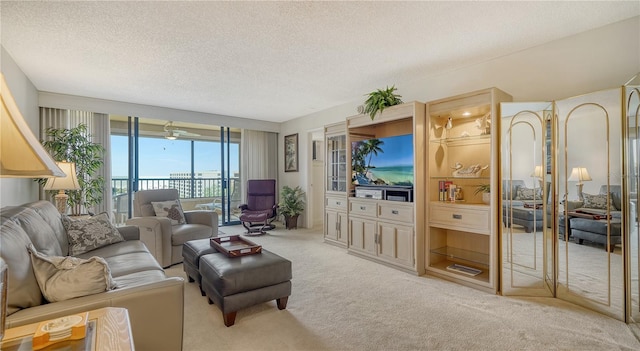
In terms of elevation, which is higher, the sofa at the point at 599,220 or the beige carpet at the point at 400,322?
the sofa at the point at 599,220

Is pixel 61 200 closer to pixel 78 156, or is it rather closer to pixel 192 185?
pixel 78 156

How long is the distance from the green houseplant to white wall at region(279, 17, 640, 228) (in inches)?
190

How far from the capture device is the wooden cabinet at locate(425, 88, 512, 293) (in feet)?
9.27

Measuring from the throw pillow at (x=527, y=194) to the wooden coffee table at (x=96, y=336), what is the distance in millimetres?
3158

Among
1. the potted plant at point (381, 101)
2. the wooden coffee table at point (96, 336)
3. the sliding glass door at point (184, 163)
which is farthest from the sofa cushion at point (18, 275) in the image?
the sliding glass door at point (184, 163)

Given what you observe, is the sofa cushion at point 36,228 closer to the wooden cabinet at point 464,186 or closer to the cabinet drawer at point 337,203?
the cabinet drawer at point 337,203

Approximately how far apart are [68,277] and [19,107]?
3.46 meters

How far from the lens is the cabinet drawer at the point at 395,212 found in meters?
3.42

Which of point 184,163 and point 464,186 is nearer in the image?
point 464,186

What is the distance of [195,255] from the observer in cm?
274

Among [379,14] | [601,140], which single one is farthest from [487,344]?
[379,14]

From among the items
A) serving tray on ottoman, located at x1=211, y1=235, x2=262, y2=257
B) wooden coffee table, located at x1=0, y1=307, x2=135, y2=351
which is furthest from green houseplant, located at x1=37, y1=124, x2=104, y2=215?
wooden coffee table, located at x1=0, y1=307, x2=135, y2=351

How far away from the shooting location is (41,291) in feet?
4.53

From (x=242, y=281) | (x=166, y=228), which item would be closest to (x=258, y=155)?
(x=166, y=228)
